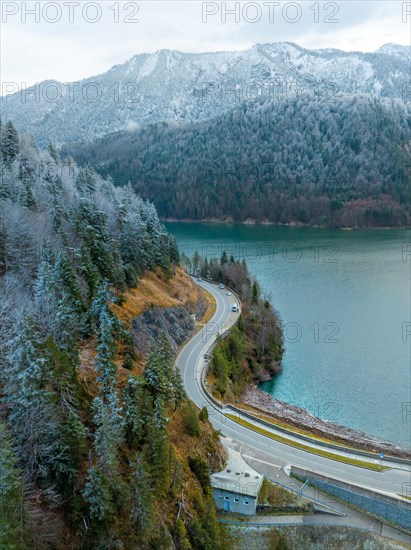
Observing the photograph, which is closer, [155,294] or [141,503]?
[141,503]

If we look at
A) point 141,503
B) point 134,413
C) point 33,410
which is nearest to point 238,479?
point 134,413

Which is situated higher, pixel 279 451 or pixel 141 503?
pixel 141 503

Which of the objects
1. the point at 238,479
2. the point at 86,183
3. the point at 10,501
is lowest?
the point at 238,479

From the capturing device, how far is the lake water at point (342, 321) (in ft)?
157

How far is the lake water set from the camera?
47781mm

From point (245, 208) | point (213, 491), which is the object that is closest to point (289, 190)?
point (245, 208)

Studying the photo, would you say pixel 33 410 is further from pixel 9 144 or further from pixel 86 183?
pixel 9 144

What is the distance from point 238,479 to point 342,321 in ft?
151

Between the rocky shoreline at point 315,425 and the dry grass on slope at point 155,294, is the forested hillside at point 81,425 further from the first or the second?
the rocky shoreline at point 315,425

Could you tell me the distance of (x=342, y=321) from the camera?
70.2 m

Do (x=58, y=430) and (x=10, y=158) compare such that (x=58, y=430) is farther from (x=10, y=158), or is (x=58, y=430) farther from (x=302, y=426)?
(x=10, y=158)

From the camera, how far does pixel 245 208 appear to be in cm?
18562

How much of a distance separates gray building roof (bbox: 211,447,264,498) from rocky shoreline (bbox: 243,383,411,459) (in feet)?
33.7

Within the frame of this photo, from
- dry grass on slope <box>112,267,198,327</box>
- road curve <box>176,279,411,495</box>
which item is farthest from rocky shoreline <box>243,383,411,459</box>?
dry grass on slope <box>112,267,198,327</box>
